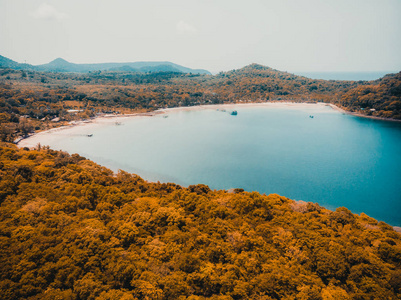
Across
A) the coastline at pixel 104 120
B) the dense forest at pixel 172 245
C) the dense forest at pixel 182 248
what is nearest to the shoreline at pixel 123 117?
the coastline at pixel 104 120

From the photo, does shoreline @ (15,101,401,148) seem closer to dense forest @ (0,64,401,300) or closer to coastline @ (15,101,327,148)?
coastline @ (15,101,327,148)

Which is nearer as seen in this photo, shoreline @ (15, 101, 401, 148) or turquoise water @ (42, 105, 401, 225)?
turquoise water @ (42, 105, 401, 225)

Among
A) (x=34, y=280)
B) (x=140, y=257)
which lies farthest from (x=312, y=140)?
(x=34, y=280)

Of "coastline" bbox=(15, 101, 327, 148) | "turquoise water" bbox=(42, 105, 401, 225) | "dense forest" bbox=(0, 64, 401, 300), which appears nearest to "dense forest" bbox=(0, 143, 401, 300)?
"dense forest" bbox=(0, 64, 401, 300)

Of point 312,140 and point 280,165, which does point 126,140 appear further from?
point 312,140

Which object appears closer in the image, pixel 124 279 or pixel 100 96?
pixel 124 279

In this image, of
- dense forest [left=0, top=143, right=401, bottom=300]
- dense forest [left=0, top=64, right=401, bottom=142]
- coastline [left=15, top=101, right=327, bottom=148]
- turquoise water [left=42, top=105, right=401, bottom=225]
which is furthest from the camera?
dense forest [left=0, top=64, right=401, bottom=142]
